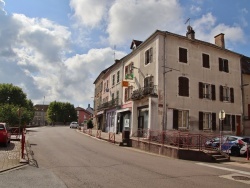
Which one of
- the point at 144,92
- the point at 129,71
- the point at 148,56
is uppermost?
the point at 148,56

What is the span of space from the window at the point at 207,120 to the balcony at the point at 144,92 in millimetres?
5168

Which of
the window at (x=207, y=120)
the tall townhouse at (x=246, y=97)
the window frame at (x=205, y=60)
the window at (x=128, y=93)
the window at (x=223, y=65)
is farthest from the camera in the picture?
the window at (x=128, y=93)

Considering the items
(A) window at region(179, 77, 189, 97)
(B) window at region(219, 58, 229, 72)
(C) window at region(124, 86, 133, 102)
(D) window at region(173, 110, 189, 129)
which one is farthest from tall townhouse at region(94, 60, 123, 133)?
(B) window at region(219, 58, 229, 72)

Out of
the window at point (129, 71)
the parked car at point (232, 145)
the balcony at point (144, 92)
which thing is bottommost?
the parked car at point (232, 145)

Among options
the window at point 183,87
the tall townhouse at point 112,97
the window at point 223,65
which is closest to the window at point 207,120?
the window at point 183,87

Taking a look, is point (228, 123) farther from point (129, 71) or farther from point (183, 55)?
point (129, 71)

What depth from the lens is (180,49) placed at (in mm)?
26719

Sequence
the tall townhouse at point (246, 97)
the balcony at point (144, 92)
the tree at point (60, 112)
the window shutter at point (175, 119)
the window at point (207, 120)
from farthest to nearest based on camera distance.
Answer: the tree at point (60, 112) < the tall townhouse at point (246, 97) < the window at point (207, 120) < the balcony at point (144, 92) < the window shutter at point (175, 119)

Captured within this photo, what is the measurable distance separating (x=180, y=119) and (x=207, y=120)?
330cm

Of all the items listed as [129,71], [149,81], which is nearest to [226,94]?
[149,81]

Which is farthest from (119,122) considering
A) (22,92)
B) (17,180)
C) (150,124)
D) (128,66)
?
(22,92)

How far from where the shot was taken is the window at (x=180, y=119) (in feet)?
82.9

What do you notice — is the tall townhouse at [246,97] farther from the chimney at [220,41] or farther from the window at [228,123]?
the chimney at [220,41]

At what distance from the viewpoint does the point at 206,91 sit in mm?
27859
